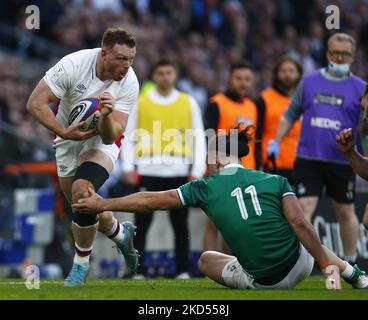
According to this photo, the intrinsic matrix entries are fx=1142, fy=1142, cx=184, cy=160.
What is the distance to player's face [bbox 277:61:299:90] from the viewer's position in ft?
42.5


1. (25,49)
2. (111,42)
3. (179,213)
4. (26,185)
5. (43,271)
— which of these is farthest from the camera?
(25,49)

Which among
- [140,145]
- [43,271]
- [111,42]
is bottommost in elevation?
[43,271]

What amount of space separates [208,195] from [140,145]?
427 centimetres

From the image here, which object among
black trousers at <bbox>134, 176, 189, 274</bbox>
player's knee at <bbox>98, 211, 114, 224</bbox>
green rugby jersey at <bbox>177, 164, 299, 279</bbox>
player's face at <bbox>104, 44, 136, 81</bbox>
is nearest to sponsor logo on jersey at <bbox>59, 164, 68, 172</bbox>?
player's knee at <bbox>98, 211, 114, 224</bbox>

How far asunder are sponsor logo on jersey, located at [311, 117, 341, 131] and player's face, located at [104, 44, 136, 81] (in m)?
2.82

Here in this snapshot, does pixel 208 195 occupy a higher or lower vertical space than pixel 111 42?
lower

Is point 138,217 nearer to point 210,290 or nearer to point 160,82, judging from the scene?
point 160,82

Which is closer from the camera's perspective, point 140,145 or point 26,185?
point 140,145

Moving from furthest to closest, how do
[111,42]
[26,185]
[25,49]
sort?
[25,49], [26,185], [111,42]

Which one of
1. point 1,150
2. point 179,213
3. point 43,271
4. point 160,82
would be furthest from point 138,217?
point 1,150

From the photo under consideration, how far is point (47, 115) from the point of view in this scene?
907 cm

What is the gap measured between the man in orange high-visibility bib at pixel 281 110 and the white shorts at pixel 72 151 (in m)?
3.40

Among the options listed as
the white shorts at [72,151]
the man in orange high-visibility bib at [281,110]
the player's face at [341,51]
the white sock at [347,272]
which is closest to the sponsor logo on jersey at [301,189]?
the man in orange high-visibility bib at [281,110]

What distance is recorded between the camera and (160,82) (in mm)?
12648
